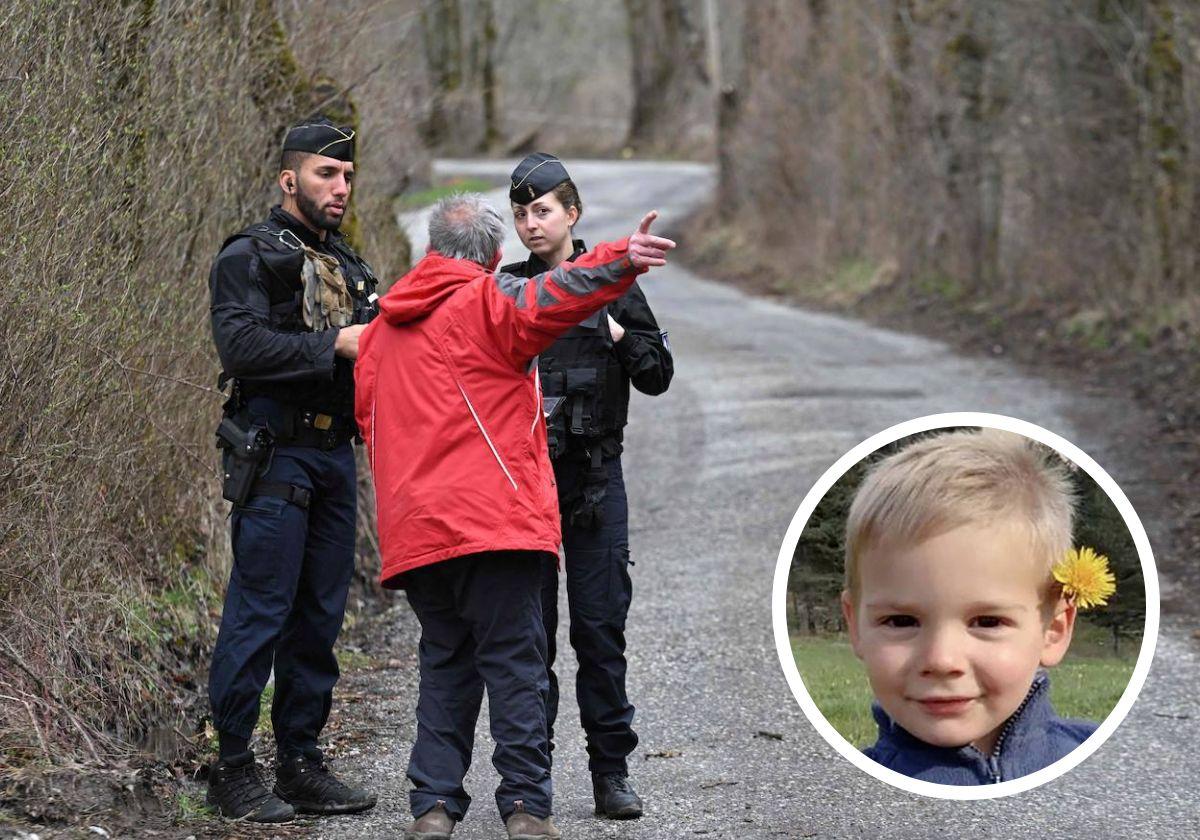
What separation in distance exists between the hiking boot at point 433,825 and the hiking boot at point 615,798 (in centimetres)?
70

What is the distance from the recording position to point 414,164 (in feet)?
37.4

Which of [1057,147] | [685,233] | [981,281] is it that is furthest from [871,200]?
[685,233]

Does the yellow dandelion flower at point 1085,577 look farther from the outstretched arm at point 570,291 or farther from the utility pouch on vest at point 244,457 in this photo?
the utility pouch on vest at point 244,457

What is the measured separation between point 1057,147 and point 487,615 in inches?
651

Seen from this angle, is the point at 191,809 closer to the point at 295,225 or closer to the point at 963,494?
the point at 295,225

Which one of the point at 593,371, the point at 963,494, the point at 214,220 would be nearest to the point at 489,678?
the point at 593,371

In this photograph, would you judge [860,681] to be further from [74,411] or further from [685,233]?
[685,233]

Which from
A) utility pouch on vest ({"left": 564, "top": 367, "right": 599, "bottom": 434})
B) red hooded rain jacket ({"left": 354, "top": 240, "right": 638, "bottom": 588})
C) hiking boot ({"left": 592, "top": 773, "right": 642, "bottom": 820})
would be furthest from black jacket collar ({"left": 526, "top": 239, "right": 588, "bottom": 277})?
hiking boot ({"left": 592, "top": 773, "right": 642, "bottom": 820})

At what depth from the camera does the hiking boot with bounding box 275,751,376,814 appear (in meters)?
5.73

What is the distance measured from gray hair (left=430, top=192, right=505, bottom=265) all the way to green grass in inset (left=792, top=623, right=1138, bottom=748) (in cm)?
161

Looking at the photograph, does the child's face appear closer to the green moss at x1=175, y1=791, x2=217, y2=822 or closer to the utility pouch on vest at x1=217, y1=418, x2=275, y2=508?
the utility pouch on vest at x1=217, y1=418, x2=275, y2=508

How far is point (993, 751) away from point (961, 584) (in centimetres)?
52

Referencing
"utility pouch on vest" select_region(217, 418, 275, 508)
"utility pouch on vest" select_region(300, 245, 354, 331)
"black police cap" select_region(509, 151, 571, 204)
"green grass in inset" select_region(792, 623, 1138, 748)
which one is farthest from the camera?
"utility pouch on vest" select_region(300, 245, 354, 331)

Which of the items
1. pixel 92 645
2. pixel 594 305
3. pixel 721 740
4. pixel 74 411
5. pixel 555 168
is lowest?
pixel 721 740
